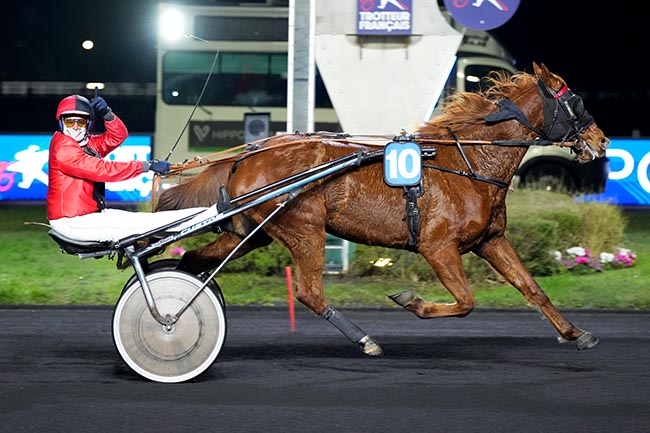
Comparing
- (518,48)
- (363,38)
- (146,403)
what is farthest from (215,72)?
(146,403)

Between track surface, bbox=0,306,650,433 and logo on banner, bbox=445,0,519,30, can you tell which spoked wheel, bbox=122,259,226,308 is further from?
logo on banner, bbox=445,0,519,30

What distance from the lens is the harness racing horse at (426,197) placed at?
7312 mm

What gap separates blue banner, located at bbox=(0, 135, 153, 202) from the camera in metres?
17.9

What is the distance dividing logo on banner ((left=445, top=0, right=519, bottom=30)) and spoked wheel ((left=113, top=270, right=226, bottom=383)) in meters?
5.83

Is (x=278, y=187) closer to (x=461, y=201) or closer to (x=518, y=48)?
(x=461, y=201)

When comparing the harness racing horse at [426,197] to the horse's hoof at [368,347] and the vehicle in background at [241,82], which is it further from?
the vehicle in background at [241,82]

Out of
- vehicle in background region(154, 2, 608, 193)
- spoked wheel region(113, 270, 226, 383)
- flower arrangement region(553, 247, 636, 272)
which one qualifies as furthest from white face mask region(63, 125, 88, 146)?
vehicle in background region(154, 2, 608, 193)

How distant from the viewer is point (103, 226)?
22.4 ft

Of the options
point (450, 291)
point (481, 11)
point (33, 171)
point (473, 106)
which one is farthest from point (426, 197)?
point (33, 171)

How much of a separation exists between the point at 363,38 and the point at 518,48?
67.9 ft

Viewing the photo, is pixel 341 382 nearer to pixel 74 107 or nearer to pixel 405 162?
pixel 405 162

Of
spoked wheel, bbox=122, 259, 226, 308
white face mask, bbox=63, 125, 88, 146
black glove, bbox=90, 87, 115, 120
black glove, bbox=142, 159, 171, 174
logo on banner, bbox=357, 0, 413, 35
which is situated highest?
logo on banner, bbox=357, 0, 413, 35

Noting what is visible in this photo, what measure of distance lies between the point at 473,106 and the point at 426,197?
2.81 feet

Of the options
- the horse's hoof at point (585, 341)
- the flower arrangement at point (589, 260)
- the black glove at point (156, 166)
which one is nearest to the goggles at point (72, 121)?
the black glove at point (156, 166)
